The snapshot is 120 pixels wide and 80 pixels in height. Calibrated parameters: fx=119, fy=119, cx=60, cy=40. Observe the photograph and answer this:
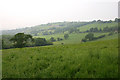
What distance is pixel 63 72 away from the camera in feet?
22.5

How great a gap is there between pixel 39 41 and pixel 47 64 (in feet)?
262

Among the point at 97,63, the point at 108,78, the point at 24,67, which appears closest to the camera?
the point at 108,78

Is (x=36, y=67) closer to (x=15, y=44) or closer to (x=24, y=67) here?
(x=24, y=67)

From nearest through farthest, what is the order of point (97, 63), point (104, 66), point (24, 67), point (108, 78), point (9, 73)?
point (108, 78) < point (104, 66) < point (97, 63) < point (9, 73) < point (24, 67)

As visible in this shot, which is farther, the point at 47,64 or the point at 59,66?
Answer: the point at 47,64

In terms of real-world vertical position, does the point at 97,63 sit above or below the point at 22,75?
above

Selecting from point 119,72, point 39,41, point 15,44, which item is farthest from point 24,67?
point 39,41

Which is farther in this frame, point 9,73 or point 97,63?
point 9,73

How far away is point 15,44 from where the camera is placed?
6053 centimetres

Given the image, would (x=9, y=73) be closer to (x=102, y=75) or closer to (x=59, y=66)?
(x=59, y=66)

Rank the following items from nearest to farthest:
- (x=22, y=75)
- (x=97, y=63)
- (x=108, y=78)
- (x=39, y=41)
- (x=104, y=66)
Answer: (x=108, y=78)
(x=104, y=66)
(x=97, y=63)
(x=22, y=75)
(x=39, y=41)

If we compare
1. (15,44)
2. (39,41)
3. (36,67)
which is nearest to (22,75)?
(36,67)

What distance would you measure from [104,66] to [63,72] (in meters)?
2.30

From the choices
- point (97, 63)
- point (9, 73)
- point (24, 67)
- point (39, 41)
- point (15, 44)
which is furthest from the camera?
point (39, 41)
